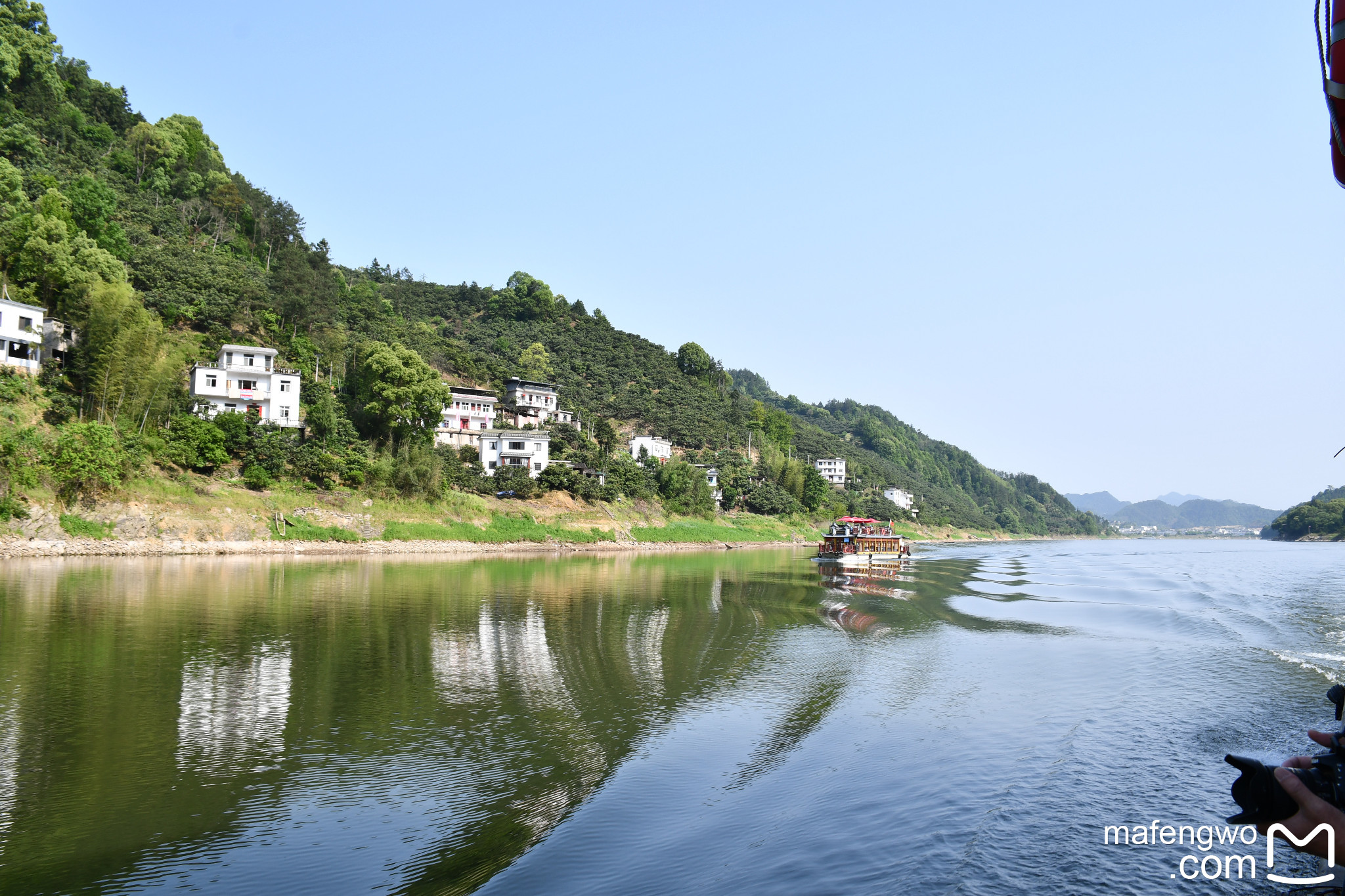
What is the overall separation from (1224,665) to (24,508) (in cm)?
4812

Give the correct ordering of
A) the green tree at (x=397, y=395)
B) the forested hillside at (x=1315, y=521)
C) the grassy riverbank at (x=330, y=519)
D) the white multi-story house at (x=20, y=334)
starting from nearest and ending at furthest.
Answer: the grassy riverbank at (x=330, y=519), the white multi-story house at (x=20, y=334), the green tree at (x=397, y=395), the forested hillside at (x=1315, y=521)

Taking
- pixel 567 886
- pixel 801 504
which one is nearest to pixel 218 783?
pixel 567 886

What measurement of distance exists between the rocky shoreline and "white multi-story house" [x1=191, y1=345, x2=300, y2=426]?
12.9m

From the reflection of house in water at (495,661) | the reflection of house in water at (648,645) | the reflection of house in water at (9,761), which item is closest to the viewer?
the reflection of house in water at (9,761)

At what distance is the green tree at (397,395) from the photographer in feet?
184

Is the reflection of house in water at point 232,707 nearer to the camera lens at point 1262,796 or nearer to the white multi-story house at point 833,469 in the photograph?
the camera lens at point 1262,796

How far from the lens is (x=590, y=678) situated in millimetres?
15359

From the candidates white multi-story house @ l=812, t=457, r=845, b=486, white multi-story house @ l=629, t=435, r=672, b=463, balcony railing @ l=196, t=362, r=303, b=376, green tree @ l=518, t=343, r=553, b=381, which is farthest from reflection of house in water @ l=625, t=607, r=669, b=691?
white multi-story house @ l=812, t=457, r=845, b=486

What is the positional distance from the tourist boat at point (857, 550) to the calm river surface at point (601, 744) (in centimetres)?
2726

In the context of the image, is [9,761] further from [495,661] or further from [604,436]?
[604,436]

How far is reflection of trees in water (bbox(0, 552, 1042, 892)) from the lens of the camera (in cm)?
811

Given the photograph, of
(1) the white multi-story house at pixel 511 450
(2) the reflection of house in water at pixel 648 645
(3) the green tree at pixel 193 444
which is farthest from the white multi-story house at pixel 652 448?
(2) the reflection of house in water at pixel 648 645

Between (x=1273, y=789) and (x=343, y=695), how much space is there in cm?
1354

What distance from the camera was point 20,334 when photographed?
4112 centimetres
